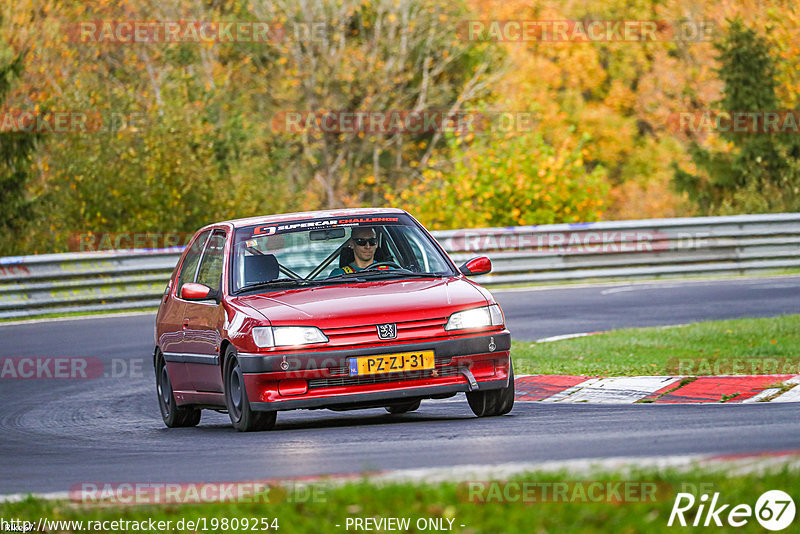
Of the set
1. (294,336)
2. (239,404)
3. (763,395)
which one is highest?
(294,336)

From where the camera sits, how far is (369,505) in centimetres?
583

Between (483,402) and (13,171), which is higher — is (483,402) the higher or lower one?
the higher one

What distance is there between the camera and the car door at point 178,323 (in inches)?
438

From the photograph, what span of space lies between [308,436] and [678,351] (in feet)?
18.6

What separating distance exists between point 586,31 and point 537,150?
96.7 ft

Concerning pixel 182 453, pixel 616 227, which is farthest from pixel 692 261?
pixel 182 453

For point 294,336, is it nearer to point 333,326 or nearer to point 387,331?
point 333,326

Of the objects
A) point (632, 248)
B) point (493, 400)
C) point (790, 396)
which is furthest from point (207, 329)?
point (632, 248)

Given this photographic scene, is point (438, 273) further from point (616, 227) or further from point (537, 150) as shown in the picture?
point (537, 150)

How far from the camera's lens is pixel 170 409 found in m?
11.4

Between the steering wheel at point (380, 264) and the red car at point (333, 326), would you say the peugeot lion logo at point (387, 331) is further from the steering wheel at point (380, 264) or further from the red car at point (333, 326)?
the steering wheel at point (380, 264)

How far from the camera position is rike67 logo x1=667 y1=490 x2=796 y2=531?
5.21 m

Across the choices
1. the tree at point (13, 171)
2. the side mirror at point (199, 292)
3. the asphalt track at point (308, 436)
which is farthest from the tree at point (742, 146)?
the side mirror at point (199, 292)

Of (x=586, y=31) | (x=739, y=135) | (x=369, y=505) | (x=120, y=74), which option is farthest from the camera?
(x=586, y=31)
